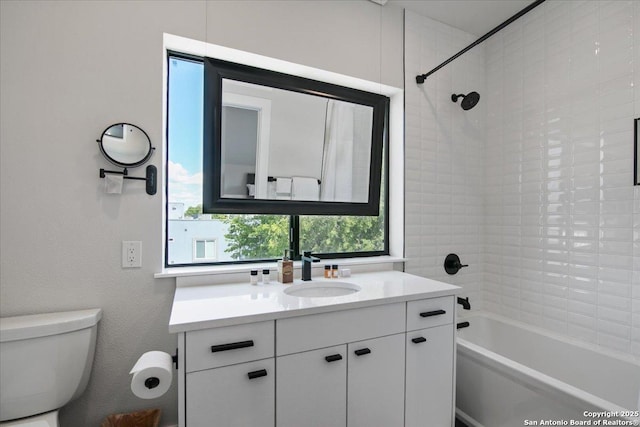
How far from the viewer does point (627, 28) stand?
1.78 meters

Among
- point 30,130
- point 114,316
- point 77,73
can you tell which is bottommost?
point 114,316

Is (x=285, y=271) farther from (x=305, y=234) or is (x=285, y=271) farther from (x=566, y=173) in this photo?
(x=566, y=173)

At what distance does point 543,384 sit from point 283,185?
67.0 inches

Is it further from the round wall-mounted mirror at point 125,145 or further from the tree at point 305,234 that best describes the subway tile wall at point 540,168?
the round wall-mounted mirror at point 125,145

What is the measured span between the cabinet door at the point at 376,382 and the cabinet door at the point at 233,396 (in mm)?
376

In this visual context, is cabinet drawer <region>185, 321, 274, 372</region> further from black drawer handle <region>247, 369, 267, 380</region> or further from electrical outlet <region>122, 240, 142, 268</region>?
electrical outlet <region>122, 240, 142, 268</region>

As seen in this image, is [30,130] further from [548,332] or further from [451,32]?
[548,332]

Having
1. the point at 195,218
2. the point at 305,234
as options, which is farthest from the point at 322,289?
the point at 195,218

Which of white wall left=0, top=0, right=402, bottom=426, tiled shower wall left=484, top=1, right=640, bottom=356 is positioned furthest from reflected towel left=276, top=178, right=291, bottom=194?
tiled shower wall left=484, top=1, right=640, bottom=356

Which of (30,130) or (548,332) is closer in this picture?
(30,130)

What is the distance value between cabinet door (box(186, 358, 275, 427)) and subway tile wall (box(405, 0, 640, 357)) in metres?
1.44

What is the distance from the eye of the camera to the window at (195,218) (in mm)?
1771

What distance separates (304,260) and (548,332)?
5.90ft

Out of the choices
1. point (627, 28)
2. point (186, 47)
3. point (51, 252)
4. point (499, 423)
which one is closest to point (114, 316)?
point (51, 252)
